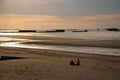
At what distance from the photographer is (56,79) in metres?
14.9

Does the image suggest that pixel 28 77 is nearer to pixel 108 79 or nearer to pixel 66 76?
pixel 66 76

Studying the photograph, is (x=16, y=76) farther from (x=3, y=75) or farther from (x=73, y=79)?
(x=73, y=79)

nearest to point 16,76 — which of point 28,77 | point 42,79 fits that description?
point 28,77

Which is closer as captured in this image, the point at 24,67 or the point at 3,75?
the point at 3,75

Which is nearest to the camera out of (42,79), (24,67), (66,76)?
(42,79)

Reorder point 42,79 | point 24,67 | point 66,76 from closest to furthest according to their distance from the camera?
point 42,79 → point 66,76 → point 24,67

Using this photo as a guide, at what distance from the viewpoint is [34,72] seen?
54.9ft

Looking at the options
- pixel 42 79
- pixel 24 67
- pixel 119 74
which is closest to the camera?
pixel 42 79

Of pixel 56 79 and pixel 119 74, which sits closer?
pixel 56 79

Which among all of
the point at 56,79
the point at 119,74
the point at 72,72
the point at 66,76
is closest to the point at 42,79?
the point at 56,79

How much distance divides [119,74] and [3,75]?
7419 millimetres

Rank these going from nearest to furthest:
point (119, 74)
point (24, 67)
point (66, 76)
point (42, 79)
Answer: point (42, 79) → point (66, 76) → point (119, 74) → point (24, 67)

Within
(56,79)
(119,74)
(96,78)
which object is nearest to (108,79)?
(96,78)

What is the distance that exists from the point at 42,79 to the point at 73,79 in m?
1.78
